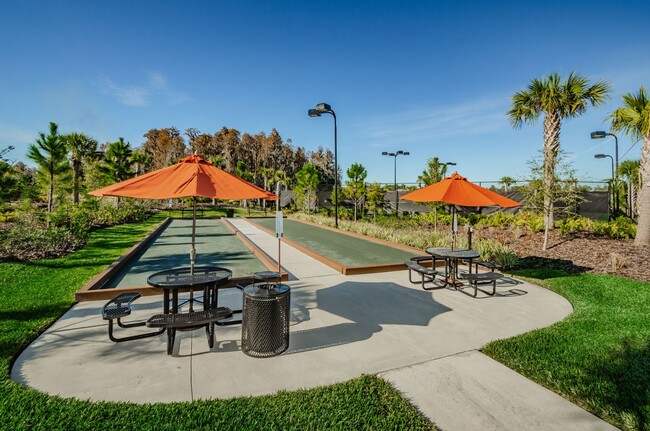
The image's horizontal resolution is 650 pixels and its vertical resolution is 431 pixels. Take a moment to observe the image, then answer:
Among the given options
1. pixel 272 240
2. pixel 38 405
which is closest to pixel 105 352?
pixel 38 405

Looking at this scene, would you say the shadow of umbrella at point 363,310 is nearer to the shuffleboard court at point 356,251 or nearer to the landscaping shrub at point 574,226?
the shuffleboard court at point 356,251

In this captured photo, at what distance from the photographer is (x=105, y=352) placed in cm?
398

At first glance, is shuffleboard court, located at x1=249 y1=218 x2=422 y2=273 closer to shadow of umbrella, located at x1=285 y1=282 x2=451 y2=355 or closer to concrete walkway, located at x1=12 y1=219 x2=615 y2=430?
shadow of umbrella, located at x1=285 y1=282 x2=451 y2=355

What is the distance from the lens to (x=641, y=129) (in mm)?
11555

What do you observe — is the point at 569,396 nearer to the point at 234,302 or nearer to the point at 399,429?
the point at 399,429

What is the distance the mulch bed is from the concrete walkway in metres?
4.50

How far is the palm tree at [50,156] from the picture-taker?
51.4 ft

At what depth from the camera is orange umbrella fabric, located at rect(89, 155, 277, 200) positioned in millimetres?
3756

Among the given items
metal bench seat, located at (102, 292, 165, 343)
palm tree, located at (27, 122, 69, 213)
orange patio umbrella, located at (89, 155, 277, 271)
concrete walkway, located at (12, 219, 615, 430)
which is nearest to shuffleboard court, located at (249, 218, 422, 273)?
concrete walkway, located at (12, 219, 615, 430)

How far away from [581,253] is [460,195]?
721 cm

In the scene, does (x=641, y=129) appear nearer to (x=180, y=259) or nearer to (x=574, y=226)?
(x=574, y=226)

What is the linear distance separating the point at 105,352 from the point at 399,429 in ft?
11.6

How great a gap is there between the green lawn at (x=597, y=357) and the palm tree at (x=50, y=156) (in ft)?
64.1

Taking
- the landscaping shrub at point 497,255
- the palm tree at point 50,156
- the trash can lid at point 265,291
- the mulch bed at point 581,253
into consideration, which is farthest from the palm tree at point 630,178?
the palm tree at point 50,156
